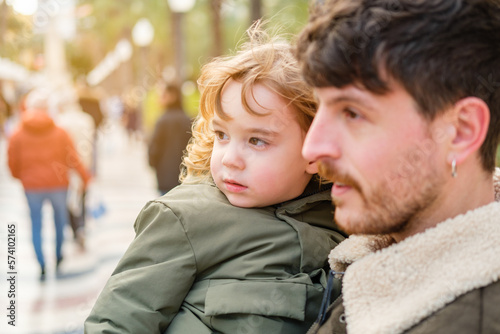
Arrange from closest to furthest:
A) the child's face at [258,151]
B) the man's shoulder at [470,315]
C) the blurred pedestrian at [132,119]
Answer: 1. the man's shoulder at [470,315]
2. the child's face at [258,151]
3. the blurred pedestrian at [132,119]

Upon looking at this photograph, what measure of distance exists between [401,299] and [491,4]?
59cm

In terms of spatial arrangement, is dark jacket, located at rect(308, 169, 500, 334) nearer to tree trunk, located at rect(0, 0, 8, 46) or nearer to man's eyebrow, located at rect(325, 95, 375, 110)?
man's eyebrow, located at rect(325, 95, 375, 110)

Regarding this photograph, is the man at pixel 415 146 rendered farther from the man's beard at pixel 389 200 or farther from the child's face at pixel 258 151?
the child's face at pixel 258 151

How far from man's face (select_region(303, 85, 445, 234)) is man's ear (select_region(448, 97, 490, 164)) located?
4 centimetres

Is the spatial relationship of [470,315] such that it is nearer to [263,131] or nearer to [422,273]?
[422,273]

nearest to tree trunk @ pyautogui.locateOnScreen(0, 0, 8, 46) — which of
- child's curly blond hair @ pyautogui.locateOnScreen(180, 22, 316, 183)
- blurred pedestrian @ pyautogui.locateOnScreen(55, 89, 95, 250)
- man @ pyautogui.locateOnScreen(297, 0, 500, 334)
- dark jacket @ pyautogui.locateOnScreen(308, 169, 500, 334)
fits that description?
blurred pedestrian @ pyautogui.locateOnScreen(55, 89, 95, 250)

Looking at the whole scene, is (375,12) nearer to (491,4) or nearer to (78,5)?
(491,4)

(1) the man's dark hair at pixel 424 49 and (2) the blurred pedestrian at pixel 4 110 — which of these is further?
(2) the blurred pedestrian at pixel 4 110

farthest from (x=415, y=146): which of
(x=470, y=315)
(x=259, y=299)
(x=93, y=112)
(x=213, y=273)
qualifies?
(x=93, y=112)

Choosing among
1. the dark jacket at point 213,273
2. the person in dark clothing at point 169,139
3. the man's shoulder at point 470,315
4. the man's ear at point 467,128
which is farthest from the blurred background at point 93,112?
the man's shoulder at point 470,315

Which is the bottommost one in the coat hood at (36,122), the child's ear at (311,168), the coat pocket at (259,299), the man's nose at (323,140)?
the coat hood at (36,122)

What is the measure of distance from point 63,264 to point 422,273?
6.41m

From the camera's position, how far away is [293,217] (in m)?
1.77

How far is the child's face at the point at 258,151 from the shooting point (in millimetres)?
1725
